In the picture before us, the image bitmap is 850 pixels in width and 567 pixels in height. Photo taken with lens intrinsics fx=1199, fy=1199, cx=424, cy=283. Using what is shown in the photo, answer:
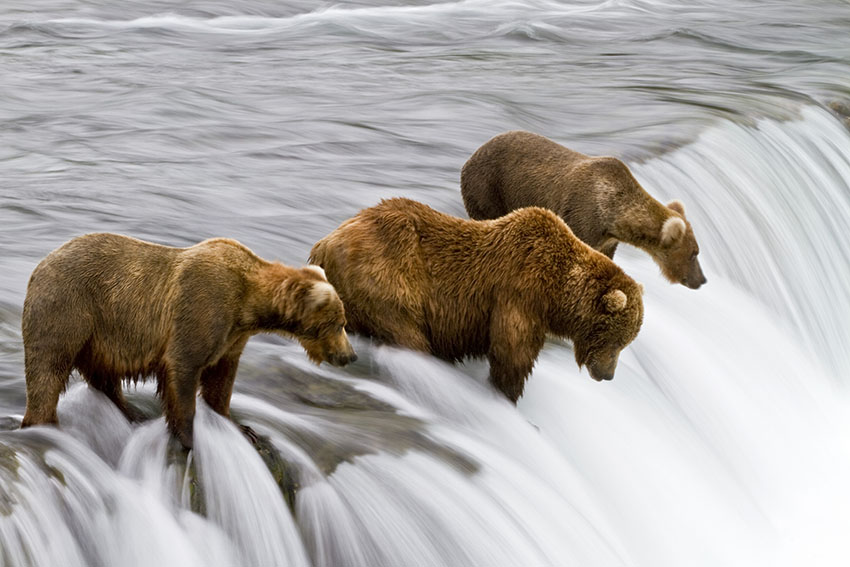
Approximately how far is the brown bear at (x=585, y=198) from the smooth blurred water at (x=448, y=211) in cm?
50

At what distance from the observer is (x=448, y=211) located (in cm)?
675

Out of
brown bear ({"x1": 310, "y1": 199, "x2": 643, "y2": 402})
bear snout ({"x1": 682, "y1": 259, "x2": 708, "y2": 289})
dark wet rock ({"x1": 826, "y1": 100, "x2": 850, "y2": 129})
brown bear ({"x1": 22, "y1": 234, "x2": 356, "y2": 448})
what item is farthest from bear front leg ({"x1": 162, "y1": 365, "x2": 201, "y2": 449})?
dark wet rock ({"x1": 826, "y1": 100, "x2": 850, "y2": 129})

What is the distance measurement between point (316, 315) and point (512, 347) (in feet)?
3.67

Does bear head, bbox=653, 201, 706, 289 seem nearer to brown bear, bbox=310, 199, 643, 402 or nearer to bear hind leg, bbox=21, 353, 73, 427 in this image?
brown bear, bbox=310, 199, 643, 402

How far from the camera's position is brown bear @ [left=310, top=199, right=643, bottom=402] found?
4504 mm

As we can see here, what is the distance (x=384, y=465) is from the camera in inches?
Result: 161

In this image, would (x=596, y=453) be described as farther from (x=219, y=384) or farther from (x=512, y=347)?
(x=219, y=384)

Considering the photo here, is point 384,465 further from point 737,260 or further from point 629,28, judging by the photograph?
point 629,28

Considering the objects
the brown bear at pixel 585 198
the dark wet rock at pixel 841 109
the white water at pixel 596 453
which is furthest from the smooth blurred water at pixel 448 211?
the brown bear at pixel 585 198

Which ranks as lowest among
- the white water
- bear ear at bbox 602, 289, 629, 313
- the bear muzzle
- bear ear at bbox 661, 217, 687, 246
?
the white water

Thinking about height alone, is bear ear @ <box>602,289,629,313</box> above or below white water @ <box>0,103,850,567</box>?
above

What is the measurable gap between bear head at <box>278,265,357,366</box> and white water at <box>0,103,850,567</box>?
38 cm

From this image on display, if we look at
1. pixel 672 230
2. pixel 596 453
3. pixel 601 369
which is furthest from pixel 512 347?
pixel 672 230

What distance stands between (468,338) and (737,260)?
3195mm
